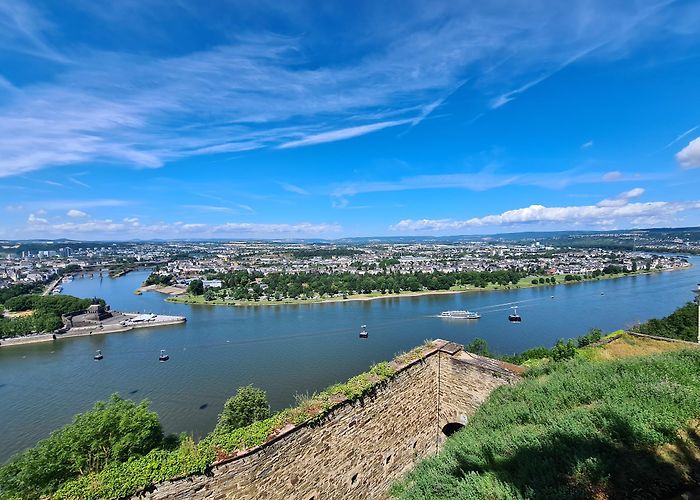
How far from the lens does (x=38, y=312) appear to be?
88.1 ft

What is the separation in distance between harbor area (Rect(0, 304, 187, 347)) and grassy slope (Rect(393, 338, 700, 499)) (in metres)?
28.2

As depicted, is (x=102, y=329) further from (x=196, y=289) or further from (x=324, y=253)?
(x=324, y=253)

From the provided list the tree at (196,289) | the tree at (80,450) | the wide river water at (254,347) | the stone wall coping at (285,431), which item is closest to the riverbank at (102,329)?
the wide river water at (254,347)

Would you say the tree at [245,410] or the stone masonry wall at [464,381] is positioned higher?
the stone masonry wall at [464,381]

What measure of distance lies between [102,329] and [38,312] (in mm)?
5740

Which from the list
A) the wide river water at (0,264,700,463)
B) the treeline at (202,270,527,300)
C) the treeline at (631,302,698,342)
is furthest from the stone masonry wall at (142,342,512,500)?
the treeline at (202,270,527,300)

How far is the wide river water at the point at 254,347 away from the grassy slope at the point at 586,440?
399 inches

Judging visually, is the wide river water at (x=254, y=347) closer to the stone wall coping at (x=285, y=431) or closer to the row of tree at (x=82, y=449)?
the row of tree at (x=82, y=449)

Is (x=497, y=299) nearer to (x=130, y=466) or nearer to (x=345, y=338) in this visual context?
(x=345, y=338)

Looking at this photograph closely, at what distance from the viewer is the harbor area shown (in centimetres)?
2383

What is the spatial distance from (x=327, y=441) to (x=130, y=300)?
4458 cm

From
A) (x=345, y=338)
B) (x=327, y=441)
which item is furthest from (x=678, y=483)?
(x=345, y=338)

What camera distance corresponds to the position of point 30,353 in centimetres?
2125

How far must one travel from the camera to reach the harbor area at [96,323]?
23828 mm
